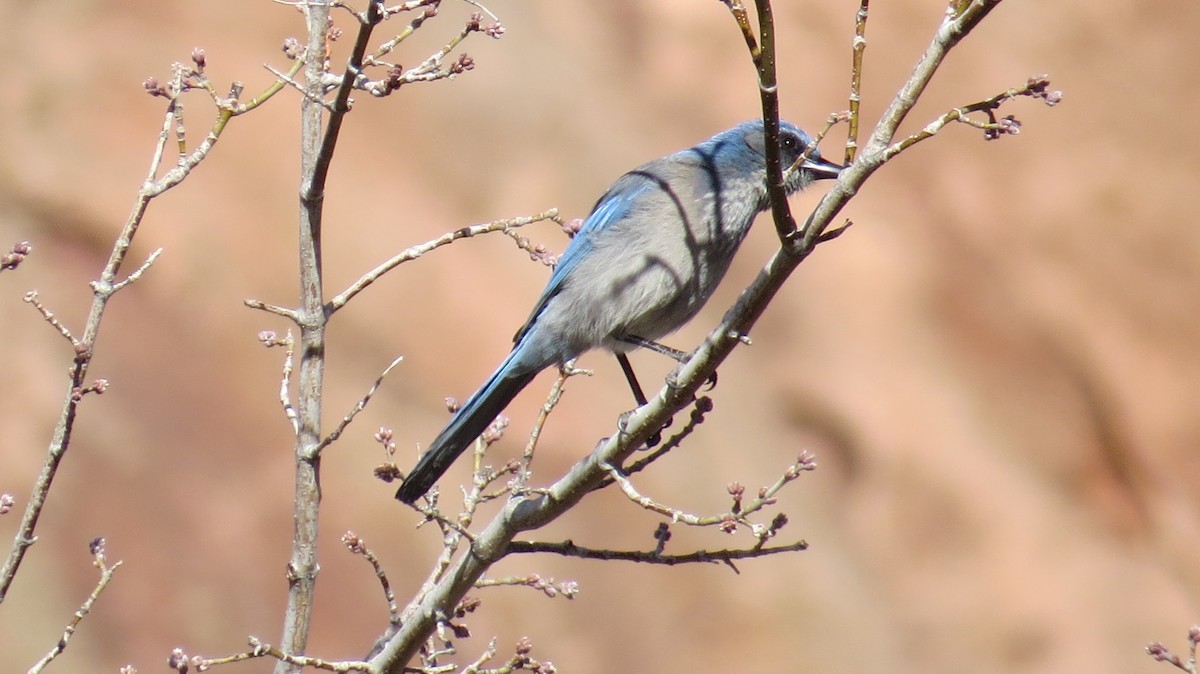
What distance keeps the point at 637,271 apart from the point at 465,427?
0.83m

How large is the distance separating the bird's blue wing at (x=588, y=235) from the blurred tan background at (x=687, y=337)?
3.95 metres

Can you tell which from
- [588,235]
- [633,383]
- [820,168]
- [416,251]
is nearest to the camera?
[416,251]

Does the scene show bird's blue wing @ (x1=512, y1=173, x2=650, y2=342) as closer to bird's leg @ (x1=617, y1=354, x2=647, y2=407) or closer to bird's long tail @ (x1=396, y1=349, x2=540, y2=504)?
bird's long tail @ (x1=396, y1=349, x2=540, y2=504)

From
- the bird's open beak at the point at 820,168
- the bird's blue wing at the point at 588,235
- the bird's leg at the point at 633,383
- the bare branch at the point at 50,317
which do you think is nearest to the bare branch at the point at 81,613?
the bare branch at the point at 50,317

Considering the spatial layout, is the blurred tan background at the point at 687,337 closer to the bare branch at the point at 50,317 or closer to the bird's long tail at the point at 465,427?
the bird's long tail at the point at 465,427

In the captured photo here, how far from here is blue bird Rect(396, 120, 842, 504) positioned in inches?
165

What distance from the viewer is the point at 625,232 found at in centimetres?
446

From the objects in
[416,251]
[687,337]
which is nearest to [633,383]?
[416,251]

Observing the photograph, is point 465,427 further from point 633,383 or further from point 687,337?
point 687,337

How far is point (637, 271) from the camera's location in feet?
13.8

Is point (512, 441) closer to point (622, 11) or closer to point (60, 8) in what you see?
point (622, 11)

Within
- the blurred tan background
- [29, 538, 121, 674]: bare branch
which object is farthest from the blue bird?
the blurred tan background

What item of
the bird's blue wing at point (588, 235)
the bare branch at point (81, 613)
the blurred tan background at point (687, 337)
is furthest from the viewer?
the blurred tan background at point (687, 337)

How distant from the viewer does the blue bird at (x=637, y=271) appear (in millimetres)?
4184
